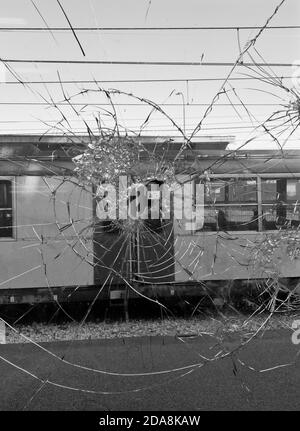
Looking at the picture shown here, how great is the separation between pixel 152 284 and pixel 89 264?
1.01ft

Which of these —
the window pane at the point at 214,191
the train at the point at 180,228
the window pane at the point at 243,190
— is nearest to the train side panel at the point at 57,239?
the train at the point at 180,228

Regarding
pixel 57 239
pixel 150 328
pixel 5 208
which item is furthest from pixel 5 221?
pixel 150 328

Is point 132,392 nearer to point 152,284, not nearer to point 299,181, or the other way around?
point 152,284

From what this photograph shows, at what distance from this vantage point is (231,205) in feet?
8.34

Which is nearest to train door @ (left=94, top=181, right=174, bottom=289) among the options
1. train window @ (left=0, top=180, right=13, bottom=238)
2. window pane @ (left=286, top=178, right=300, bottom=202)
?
window pane @ (left=286, top=178, right=300, bottom=202)

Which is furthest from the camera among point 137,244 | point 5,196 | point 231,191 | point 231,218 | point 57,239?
point 5,196

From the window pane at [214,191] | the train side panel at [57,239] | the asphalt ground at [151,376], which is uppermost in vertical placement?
the window pane at [214,191]

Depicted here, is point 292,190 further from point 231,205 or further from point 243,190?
point 231,205

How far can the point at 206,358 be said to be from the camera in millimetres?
2018

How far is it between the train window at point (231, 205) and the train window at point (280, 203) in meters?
0.07

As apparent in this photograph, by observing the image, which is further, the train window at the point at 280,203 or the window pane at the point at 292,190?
the window pane at the point at 292,190

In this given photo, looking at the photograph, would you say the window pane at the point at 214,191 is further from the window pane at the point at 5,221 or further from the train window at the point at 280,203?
the window pane at the point at 5,221

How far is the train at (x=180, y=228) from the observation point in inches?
76.0

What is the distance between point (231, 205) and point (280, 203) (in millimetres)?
408
